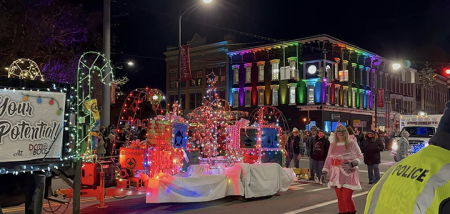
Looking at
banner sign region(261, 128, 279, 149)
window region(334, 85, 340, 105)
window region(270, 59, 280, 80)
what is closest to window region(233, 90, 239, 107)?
window region(270, 59, 280, 80)

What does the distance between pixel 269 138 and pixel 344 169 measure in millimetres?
5153

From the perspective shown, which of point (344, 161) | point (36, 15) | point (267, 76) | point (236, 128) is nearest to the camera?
point (344, 161)

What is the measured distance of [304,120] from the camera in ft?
123

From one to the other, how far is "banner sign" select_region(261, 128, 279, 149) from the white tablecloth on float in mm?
1505

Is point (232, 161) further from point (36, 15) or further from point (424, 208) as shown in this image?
point (36, 15)

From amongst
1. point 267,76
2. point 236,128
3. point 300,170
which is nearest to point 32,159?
point 236,128

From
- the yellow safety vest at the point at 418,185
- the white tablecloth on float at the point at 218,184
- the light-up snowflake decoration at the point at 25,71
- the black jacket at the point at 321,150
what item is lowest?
the white tablecloth on float at the point at 218,184

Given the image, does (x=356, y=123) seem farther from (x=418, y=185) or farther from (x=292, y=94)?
(x=418, y=185)

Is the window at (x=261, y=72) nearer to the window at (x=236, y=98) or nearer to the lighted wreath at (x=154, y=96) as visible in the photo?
the window at (x=236, y=98)

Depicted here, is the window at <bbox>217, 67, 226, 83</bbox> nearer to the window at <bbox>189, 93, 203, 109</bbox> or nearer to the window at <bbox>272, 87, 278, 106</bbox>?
the window at <bbox>189, 93, 203, 109</bbox>

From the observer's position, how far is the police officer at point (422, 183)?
1633 millimetres

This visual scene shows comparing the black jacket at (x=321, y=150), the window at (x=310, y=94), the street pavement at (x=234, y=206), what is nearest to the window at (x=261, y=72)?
the window at (x=310, y=94)

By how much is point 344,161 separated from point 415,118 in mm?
17891

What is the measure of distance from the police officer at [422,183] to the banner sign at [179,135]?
25.2 ft
